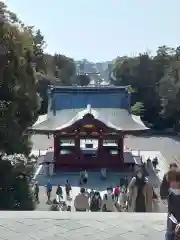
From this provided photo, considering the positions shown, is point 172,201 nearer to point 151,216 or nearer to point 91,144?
point 151,216

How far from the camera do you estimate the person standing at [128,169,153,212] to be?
19.6 ft

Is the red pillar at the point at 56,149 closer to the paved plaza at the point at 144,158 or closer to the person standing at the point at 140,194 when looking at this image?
the paved plaza at the point at 144,158

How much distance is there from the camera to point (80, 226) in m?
4.95

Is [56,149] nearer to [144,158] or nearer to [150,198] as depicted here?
[144,158]

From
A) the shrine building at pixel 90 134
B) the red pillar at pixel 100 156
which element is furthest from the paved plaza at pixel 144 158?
the shrine building at pixel 90 134

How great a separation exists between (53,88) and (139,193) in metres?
21.9

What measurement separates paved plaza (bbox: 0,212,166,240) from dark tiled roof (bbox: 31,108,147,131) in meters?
16.0

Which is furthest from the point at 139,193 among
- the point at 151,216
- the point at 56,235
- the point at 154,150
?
the point at 154,150

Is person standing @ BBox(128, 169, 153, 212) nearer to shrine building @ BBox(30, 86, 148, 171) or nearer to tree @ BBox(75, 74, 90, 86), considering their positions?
shrine building @ BBox(30, 86, 148, 171)

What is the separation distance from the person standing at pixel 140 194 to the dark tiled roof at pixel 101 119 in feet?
50.6

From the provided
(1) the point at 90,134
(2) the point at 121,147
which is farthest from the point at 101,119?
(2) the point at 121,147

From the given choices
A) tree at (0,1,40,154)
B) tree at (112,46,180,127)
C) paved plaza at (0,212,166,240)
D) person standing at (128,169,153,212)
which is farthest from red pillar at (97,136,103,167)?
paved plaza at (0,212,166,240)

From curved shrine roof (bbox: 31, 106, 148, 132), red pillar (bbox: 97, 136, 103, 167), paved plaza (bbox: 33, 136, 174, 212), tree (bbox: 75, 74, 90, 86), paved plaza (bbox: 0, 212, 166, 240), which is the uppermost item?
tree (bbox: 75, 74, 90, 86)

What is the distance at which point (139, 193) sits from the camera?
6031mm
